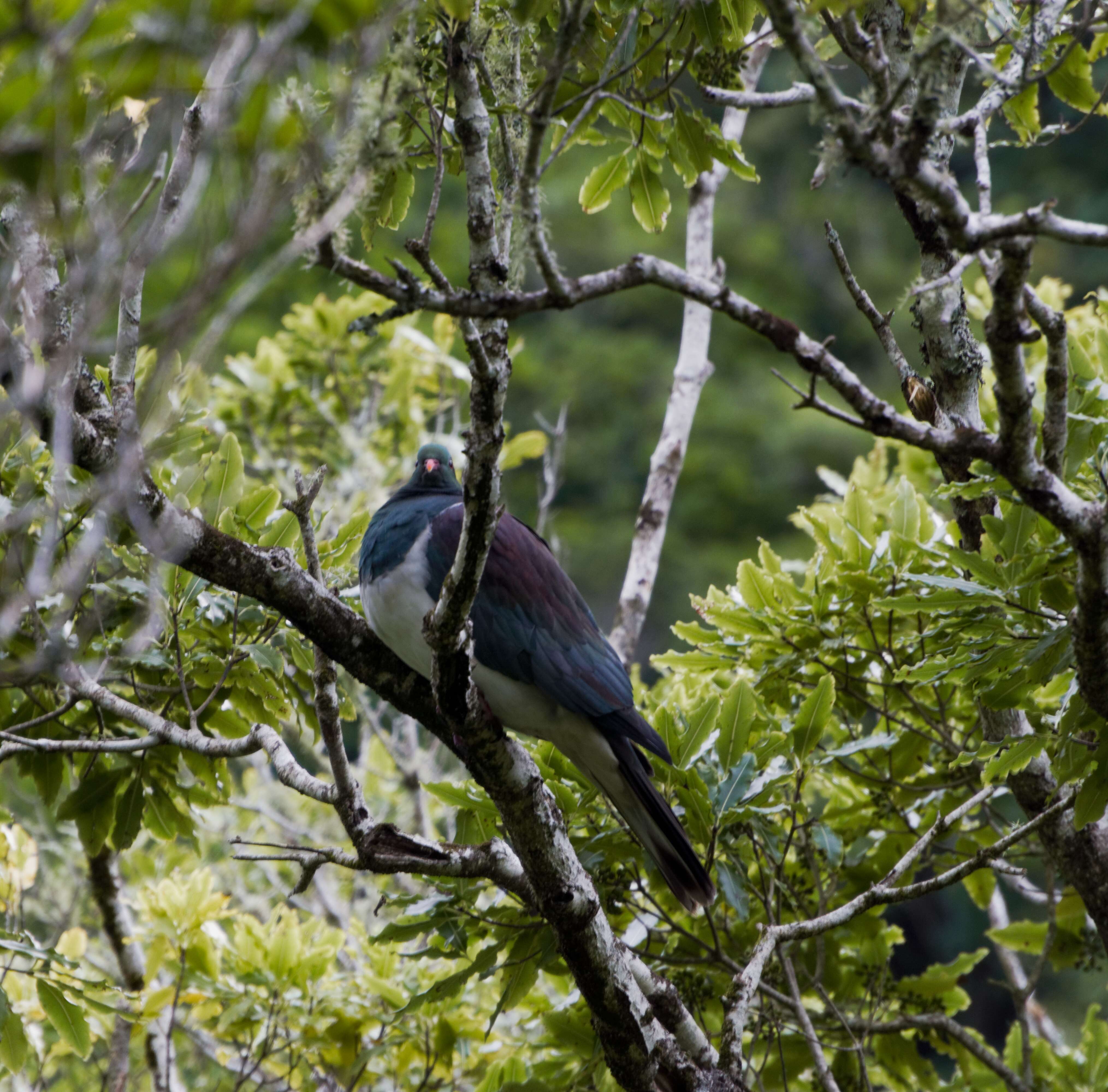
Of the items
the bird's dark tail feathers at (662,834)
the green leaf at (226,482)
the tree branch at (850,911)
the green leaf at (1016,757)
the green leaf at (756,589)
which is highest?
the green leaf at (226,482)

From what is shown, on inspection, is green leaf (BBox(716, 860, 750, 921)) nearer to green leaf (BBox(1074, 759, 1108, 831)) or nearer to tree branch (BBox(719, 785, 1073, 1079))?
tree branch (BBox(719, 785, 1073, 1079))

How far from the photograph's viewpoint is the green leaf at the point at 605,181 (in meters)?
2.46

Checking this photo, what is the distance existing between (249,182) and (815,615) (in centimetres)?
178

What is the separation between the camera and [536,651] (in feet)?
8.50

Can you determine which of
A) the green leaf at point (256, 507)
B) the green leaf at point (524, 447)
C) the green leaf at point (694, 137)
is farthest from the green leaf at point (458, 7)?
the green leaf at point (524, 447)

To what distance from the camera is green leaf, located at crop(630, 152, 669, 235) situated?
2.46 meters

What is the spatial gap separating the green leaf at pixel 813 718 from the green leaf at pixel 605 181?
1.10m

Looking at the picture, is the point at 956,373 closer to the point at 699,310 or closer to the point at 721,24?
the point at 721,24

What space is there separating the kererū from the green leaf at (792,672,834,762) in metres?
0.27

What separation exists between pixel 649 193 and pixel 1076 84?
2.84 ft

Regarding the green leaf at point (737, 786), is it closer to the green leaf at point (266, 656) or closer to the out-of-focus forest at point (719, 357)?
the green leaf at point (266, 656)

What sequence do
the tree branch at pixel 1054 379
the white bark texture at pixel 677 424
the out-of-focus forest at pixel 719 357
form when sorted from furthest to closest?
the out-of-focus forest at pixel 719 357 < the white bark texture at pixel 677 424 < the tree branch at pixel 1054 379

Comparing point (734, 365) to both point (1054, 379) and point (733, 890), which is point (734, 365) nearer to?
point (733, 890)

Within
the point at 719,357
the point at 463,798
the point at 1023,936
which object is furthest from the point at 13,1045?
the point at 719,357
